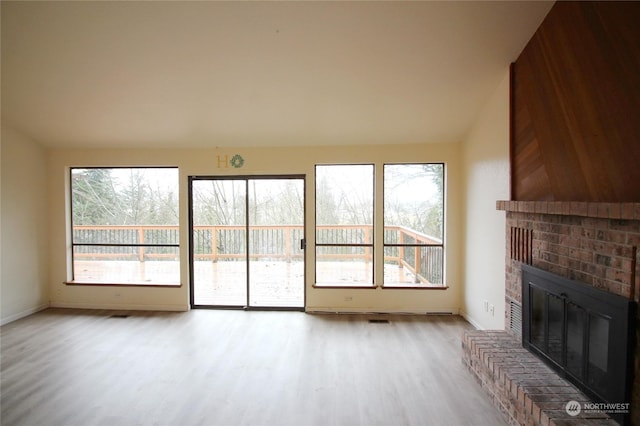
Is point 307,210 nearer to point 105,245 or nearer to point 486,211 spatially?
point 486,211

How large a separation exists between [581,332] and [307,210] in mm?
3077

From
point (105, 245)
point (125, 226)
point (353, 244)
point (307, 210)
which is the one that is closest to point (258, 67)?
point (307, 210)

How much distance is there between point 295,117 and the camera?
360 centimetres

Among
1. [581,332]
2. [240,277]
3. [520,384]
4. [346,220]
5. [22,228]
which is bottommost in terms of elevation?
[520,384]

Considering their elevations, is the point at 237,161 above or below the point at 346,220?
above

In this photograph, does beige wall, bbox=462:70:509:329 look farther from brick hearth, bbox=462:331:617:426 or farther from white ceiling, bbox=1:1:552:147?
brick hearth, bbox=462:331:617:426

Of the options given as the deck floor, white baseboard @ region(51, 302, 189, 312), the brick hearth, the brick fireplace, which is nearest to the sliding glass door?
the deck floor

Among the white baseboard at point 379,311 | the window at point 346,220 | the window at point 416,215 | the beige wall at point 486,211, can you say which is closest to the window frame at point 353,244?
the window at point 346,220

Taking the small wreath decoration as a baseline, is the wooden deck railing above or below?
below

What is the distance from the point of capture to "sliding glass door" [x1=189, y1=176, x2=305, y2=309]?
4.28 meters

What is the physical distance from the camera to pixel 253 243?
430 cm

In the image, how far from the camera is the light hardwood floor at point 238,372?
2.14 m

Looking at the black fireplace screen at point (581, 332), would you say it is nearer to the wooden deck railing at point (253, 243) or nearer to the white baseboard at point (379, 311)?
the white baseboard at point (379, 311)

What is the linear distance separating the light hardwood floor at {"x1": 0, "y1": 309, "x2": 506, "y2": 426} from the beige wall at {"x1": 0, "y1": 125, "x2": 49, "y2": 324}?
0.38m
